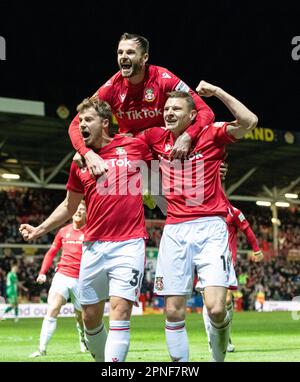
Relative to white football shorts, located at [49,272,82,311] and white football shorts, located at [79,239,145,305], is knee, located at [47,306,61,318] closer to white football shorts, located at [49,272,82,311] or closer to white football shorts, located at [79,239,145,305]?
white football shorts, located at [49,272,82,311]

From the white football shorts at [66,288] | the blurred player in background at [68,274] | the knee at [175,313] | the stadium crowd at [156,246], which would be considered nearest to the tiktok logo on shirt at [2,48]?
the stadium crowd at [156,246]

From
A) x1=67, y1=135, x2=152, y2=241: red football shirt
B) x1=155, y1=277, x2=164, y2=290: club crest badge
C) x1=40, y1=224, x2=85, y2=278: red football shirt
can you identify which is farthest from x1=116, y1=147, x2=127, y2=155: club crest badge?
x1=40, y1=224, x2=85, y2=278: red football shirt

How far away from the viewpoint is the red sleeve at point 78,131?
659 cm

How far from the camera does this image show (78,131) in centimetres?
688

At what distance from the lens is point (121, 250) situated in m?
6.25

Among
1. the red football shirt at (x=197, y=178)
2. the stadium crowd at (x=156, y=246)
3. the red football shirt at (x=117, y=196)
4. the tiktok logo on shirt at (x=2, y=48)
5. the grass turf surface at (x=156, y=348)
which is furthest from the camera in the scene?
the stadium crowd at (x=156, y=246)

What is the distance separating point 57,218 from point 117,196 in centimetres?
85

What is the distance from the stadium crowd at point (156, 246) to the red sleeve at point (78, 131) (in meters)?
22.1

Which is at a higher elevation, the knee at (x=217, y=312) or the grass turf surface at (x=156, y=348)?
the knee at (x=217, y=312)

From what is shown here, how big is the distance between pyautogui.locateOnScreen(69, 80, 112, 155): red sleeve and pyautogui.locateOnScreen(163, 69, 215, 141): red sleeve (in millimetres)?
603

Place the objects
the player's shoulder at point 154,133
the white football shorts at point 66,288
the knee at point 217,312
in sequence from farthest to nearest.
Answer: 1. the white football shorts at point 66,288
2. the player's shoulder at point 154,133
3. the knee at point 217,312

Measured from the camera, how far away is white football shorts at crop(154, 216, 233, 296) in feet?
21.3

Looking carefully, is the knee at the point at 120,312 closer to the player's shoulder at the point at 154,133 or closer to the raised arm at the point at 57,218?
the raised arm at the point at 57,218

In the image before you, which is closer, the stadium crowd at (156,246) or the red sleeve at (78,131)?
the red sleeve at (78,131)
